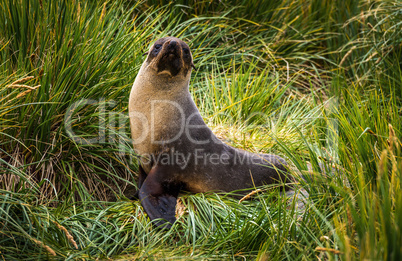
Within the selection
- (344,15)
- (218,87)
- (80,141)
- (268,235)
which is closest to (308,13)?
(344,15)

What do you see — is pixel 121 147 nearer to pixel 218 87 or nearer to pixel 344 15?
pixel 218 87

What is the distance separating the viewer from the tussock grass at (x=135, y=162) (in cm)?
250

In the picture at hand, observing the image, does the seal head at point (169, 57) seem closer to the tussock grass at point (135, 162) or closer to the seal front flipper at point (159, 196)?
the tussock grass at point (135, 162)

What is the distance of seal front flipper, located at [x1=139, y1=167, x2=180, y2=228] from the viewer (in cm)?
304

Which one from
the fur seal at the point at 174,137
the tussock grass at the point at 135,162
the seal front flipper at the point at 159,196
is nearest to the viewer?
the tussock grass at the point at 135,162

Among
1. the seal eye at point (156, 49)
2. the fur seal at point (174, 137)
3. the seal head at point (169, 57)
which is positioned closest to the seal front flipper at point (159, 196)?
the fur seal at point (174, 137)

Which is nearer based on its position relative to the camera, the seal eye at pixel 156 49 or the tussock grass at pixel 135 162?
the tussock grass at pixel 135 162

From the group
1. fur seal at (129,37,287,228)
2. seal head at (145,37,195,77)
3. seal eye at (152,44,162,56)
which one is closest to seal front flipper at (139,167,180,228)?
fur seal at (129,37,287,228)

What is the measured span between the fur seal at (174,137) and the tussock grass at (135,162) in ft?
0.58

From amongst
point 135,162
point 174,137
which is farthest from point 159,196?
point 135,162

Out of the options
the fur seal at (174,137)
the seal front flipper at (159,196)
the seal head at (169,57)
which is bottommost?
the seal front flipper at (159,196)

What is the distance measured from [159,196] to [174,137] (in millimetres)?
483

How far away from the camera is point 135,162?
12.2 ft

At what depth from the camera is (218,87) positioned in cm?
524
